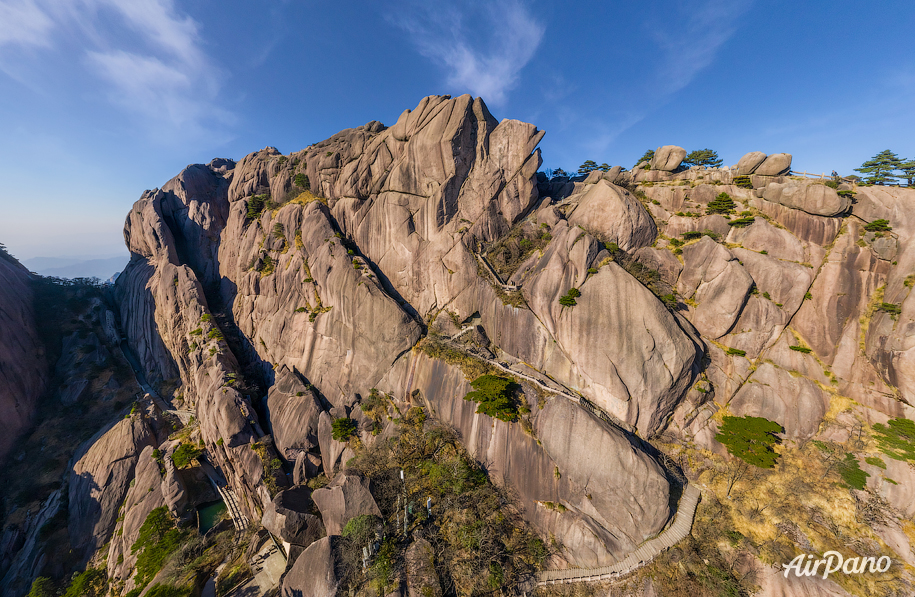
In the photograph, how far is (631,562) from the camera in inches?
789

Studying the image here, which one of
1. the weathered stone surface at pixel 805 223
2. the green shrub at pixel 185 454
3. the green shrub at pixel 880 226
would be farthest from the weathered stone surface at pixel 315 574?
the green shrub at pixel 880 226

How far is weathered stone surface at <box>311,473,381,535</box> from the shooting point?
22.8 metres

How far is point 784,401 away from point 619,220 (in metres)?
21.4

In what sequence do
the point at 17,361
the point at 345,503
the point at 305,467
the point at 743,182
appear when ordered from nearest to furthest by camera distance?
the point at 345,503 < the point at 305,467 < the point at 743,182 < the point at 17,361

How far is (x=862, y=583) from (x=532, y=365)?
23610 millimetres

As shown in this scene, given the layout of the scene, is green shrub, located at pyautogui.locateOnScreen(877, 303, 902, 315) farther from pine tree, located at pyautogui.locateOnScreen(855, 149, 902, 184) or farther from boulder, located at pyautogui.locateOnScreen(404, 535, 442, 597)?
boulder, located at pyautogui.locateOnScreen(404, 535, 442, 597)

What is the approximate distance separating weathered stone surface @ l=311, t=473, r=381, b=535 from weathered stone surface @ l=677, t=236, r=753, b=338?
3427cm

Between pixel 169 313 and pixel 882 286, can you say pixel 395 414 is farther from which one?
pixel 882 286

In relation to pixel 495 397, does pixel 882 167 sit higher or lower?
higher

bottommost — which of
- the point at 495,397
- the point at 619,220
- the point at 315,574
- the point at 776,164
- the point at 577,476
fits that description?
the point at 315,574

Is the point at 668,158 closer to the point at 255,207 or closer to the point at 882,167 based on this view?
the point at 882,167

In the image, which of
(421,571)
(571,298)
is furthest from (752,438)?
(421,571)

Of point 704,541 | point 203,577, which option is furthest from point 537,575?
point 203,577

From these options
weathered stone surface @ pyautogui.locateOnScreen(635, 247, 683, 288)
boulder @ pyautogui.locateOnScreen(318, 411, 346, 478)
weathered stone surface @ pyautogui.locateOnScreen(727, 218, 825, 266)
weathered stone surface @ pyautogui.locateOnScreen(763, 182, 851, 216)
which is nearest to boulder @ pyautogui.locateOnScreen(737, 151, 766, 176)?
weathered stone surface @ pyautogui.locateOnScreen(763, 182, 851, 216)
